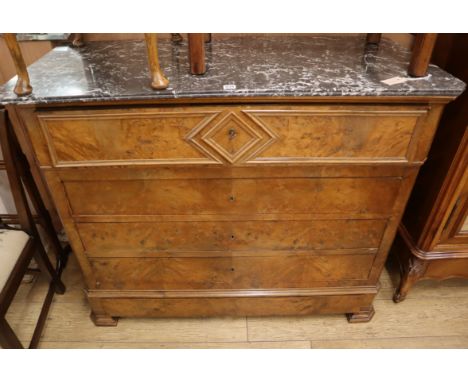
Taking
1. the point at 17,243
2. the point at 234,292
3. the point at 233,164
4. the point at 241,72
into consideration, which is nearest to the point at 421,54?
the point at 241,72

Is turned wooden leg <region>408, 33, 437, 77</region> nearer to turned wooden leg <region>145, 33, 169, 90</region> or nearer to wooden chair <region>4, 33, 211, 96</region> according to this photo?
wooden chair <region>4, 33, 211, 96</region>

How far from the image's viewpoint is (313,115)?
1.05 meters

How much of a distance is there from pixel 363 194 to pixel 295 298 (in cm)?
57

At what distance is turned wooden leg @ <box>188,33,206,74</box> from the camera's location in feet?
3.31

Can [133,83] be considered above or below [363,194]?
above

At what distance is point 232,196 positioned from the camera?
122cm

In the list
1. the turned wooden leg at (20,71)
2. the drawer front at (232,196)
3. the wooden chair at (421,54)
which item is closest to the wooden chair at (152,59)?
the turned wooden leg at (20,71)

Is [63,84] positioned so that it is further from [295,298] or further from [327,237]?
[295,298]

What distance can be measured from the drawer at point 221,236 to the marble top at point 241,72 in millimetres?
492

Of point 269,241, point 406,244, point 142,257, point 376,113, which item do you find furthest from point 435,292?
point 142,257

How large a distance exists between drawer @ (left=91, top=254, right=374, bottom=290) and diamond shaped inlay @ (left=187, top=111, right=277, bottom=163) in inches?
18.9

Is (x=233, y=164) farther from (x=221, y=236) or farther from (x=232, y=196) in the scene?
(x=221, y=236)

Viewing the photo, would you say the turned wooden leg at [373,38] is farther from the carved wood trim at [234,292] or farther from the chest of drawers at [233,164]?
the carved wood trim at [234,292]

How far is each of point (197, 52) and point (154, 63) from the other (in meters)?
0.15
